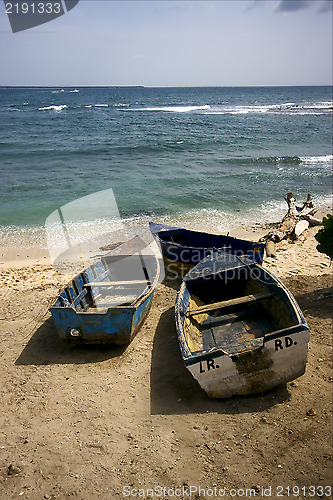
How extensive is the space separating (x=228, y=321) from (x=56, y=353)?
166 inches

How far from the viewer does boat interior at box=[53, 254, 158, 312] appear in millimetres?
9320

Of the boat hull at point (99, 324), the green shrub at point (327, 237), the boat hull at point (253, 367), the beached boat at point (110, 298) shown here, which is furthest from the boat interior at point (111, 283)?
the green shrub at point (327, 237)

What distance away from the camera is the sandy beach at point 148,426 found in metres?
5.30

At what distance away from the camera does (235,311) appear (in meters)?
8.72

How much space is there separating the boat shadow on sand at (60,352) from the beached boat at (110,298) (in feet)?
0.99

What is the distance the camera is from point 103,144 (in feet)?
123

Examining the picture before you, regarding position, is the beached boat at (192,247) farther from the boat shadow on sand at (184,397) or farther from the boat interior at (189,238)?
the boat shadow on sand at (184,397)

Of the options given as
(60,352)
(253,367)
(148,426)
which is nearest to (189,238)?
(60,352)

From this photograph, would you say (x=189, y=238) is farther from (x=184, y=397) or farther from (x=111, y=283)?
(x=184, y=397)

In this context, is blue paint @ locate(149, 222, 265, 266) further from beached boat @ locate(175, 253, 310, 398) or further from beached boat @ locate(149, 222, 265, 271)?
beached boat @ locate(175, 253, 310, 398)

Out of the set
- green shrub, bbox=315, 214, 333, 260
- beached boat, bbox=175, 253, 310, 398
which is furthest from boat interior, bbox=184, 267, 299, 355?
green shrub, bbox=315, 214, 333, 260

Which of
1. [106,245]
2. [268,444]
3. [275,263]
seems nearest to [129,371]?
[268,444]

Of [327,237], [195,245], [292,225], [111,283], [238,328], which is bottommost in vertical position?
[292,225]

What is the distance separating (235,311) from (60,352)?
4414 mm
